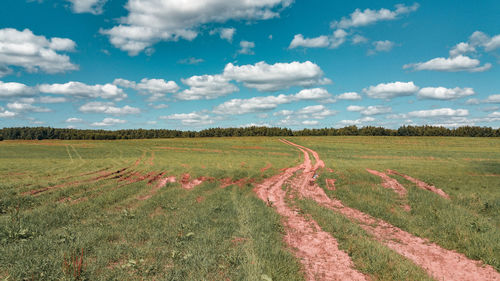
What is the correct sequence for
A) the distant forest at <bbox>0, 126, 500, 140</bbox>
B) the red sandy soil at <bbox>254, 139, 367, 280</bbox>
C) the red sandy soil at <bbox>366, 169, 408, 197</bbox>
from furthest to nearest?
the distant forest at <bbox>0, 126, 500, 140</bbox> < the red sandy soil at <bbox>366, 169, 408, 197</bbox> < the red sandy soil at <bbox>254, 139, 367, 280</bbox>

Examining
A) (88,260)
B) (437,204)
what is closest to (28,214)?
(88,260)

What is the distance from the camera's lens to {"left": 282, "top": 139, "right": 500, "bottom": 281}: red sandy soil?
870 cm

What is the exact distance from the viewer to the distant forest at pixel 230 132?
3780 inches

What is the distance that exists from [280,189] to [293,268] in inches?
530

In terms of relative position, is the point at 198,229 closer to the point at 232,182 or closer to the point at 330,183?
the point at 232,182

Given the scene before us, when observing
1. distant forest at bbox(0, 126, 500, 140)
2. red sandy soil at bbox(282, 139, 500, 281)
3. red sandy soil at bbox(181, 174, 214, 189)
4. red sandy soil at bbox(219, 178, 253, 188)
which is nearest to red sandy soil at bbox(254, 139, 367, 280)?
red sandy soil at bbox(282, 139, 500, 281)

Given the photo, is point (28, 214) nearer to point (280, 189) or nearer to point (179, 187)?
point (179, 187)

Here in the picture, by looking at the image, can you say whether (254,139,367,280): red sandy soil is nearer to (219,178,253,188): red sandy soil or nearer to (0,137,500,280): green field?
(0,137,500,280): green field

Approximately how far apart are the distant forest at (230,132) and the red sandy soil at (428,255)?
101 meters

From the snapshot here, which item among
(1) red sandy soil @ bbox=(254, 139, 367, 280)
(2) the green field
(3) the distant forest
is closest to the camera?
(2) the green field

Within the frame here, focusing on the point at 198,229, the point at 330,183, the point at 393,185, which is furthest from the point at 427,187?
the point at 198,229

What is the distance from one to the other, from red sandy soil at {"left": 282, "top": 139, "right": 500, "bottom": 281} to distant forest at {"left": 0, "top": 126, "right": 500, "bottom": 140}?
100858 mm

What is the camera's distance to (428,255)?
10.0m

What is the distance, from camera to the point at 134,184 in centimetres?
2192
